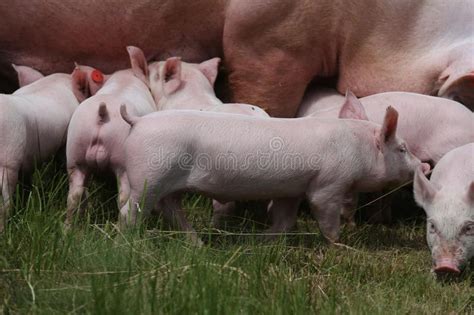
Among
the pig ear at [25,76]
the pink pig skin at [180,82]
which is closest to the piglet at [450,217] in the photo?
the pink pig skin at [180,82]

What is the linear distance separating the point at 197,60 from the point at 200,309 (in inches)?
89.5

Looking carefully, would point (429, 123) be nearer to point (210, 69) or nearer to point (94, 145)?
point (210, 69)

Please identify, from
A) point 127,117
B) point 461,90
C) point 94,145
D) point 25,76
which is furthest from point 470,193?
point 25,76

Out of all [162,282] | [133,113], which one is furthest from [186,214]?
[162,282]

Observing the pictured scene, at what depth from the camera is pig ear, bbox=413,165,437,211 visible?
13.0ft

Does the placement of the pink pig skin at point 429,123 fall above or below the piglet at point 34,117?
below

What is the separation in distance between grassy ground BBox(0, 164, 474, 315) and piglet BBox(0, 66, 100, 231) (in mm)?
88

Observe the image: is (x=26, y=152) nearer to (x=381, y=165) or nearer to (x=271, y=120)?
(x=271, y=120)

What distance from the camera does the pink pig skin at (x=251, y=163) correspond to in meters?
3.94

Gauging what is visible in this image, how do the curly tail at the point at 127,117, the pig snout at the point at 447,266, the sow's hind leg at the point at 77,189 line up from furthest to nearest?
the sow's hind leg at the point at 77,189
the curly tail at the point at 127,117
the pig snout at the point at 447,266

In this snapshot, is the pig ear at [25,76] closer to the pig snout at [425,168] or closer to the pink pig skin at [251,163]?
the pink pig skin at [251,163]

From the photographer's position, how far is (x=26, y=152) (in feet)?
14.1

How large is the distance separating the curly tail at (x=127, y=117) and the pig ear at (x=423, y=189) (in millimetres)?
1032

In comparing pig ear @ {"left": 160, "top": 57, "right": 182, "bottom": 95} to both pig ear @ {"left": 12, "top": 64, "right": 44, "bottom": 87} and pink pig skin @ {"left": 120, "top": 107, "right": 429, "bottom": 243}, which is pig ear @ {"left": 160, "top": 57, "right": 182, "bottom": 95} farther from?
pink pig skin @ {"left": 120, "top": 107, "right": 429, "bottom": 243}
